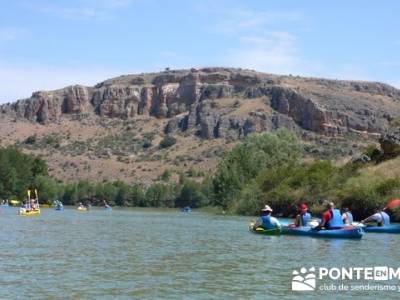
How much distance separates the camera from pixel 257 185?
234 ft

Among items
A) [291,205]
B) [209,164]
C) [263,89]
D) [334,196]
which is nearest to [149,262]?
[334,196]

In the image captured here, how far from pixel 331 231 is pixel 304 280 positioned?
1514cm

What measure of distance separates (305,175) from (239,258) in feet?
138

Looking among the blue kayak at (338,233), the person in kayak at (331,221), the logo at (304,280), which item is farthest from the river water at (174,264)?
the person in kayak at (331,221)

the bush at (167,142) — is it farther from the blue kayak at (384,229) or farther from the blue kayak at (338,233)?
the blue kayak at (338,233)

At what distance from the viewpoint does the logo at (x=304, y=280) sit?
19266 millimetres

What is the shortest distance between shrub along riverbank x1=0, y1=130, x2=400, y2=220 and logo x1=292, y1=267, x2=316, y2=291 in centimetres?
3085

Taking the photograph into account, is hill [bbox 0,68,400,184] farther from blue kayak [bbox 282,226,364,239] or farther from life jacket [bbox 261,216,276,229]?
blue kayak [bbox 282,226,364,239]

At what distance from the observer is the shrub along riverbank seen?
5666 centimetres

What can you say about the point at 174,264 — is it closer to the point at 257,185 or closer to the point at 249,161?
the point at 257,185

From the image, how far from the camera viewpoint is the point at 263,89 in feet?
649

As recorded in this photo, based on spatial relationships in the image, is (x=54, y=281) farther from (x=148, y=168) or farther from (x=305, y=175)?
(x=148, y=168)

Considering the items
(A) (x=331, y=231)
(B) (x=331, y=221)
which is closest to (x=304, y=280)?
(A) (x=331, y=231)

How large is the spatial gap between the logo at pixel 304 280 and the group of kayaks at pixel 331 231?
39.9ft
